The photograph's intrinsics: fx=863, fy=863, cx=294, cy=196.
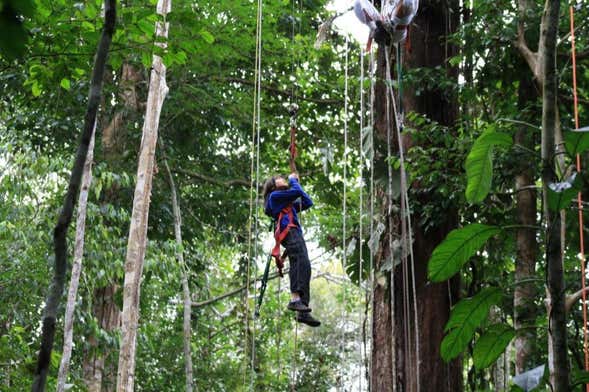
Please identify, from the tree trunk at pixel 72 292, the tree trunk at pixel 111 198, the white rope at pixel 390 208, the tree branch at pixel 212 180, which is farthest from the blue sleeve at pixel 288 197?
the tree branch at pixel 212 180

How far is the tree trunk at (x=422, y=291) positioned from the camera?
4.42m

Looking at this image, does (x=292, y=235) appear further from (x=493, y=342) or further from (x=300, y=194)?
(x=493, y=342)

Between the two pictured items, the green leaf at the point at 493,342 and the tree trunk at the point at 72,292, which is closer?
the green leaf at the point at 493,342

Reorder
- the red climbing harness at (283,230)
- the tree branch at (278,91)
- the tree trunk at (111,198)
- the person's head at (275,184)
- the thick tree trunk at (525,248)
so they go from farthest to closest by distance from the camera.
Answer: the tree branch at (278,91) → the tree trunk at (111,198) → the red climbing harness at (283,230) → the person's head at (275,184) → the thick tree trunk at (525,248)

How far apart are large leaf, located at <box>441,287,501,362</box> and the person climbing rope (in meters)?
2.40

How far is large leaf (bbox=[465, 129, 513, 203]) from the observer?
5.39 feet

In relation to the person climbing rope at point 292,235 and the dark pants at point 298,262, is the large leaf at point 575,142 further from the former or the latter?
the dark pants at point 298,262

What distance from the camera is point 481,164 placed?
5.86 ft

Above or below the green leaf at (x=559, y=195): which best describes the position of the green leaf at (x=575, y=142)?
above

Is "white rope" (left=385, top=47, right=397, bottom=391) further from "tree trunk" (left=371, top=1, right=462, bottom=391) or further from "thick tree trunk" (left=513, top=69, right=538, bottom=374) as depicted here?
"thick tree trunk" (left=513, top=69, right=538, bottom=374)

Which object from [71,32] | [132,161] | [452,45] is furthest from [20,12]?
[132,161]

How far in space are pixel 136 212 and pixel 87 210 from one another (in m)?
0.67

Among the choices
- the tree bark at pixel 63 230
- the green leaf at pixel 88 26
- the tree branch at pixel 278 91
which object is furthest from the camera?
the tree branch at pixel 278 91

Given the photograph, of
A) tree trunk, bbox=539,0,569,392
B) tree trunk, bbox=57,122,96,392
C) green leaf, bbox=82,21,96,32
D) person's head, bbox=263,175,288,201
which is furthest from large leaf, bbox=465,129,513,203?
tree trunk, bbox=57,122,96,392
